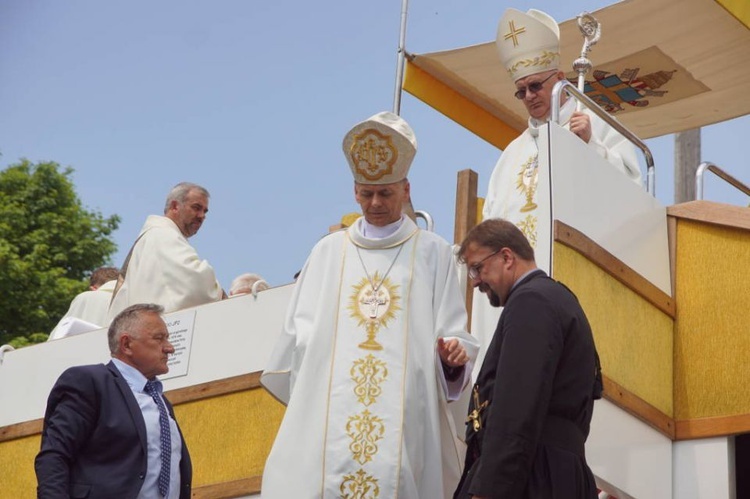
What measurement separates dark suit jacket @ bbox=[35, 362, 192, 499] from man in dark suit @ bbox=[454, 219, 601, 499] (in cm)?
168

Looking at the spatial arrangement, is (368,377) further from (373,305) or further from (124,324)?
(124,324)

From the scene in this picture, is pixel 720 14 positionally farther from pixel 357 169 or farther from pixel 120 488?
pixel 120 488

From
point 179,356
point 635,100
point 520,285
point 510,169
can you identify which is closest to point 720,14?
point 635,100

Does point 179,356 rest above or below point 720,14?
below

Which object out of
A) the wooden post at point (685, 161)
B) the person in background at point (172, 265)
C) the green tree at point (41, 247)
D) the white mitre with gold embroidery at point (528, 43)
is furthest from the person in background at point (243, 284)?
the green tree at point (41, 247)

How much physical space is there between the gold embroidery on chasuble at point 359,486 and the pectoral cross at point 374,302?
0.88 metres

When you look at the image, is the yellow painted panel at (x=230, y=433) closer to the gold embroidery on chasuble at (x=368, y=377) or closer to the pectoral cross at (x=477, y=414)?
the gold embroidery on chasuble at (x=368, y=377)

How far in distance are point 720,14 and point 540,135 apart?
14.4ft

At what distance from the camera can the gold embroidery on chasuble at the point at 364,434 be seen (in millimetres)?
7516

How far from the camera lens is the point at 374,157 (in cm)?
805

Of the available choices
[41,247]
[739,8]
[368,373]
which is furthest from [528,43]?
[41,247]

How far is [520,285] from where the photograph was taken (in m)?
6.63

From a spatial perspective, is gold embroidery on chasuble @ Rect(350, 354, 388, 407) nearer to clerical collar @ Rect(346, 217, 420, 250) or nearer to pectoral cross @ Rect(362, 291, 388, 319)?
pectoral cross @ Rect(362, 291, 388, 319)

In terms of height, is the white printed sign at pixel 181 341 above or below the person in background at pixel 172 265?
below
